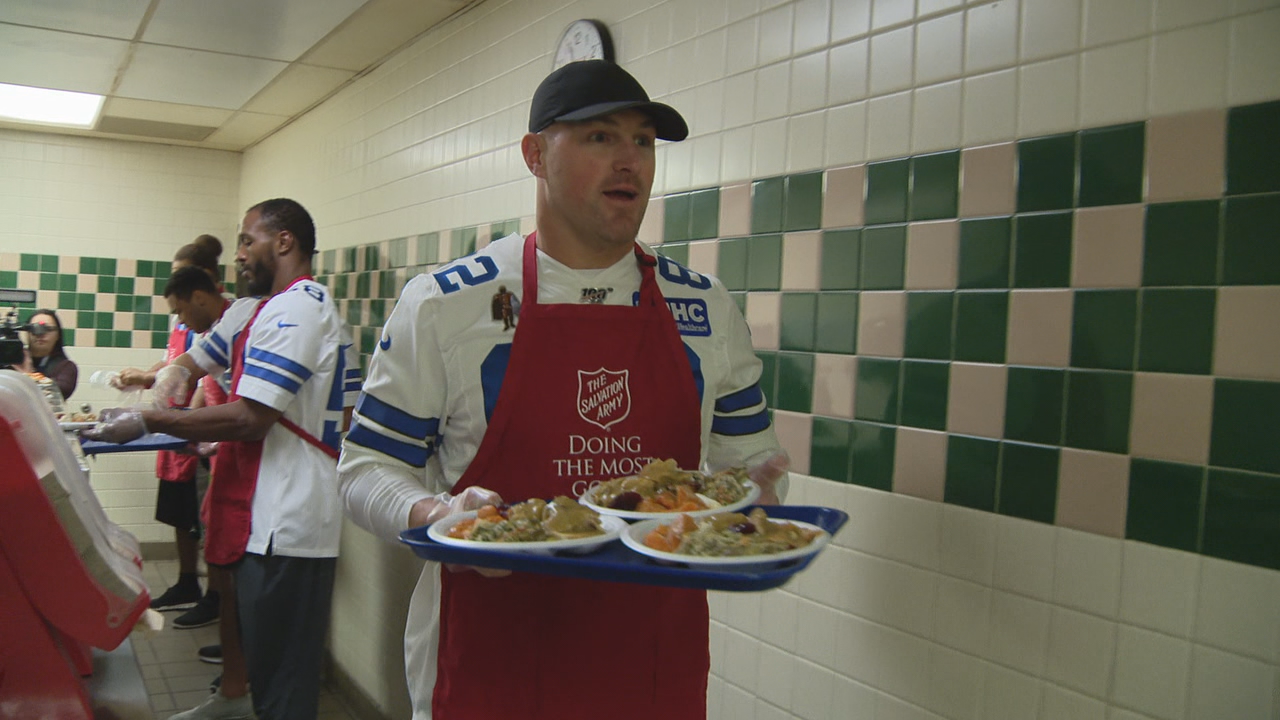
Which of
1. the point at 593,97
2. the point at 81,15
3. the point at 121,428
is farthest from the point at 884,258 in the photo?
the point at 81,15

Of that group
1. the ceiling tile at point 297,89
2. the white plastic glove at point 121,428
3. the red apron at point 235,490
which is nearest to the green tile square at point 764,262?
the red apron at point 235,490

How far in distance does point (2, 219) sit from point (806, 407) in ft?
23.1

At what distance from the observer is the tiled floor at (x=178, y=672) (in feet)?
15.2

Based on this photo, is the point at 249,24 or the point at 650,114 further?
the point at 249,24

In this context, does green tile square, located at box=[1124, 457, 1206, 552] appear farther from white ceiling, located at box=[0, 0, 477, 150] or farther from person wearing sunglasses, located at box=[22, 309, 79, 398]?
person wearing sunglasses, located at box=[22, 309, 79, 398]

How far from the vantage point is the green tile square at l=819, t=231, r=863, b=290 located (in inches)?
84.5

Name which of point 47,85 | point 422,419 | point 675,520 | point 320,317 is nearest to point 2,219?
point 47,85

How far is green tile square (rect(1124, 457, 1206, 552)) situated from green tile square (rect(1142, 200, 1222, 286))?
0.30 m

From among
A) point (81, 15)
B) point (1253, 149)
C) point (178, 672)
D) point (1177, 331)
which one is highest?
point (81, 15)

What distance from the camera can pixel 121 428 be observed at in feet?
12.3

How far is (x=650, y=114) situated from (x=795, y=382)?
762mm

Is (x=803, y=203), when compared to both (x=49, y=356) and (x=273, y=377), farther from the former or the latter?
(x=49, y=356)

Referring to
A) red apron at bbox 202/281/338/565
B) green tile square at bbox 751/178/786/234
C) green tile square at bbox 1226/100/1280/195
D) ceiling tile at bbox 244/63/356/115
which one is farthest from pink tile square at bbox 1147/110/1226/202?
ceiling tile at bbox 244/63/356/115

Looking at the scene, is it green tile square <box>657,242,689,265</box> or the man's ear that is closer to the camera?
the man's ear
